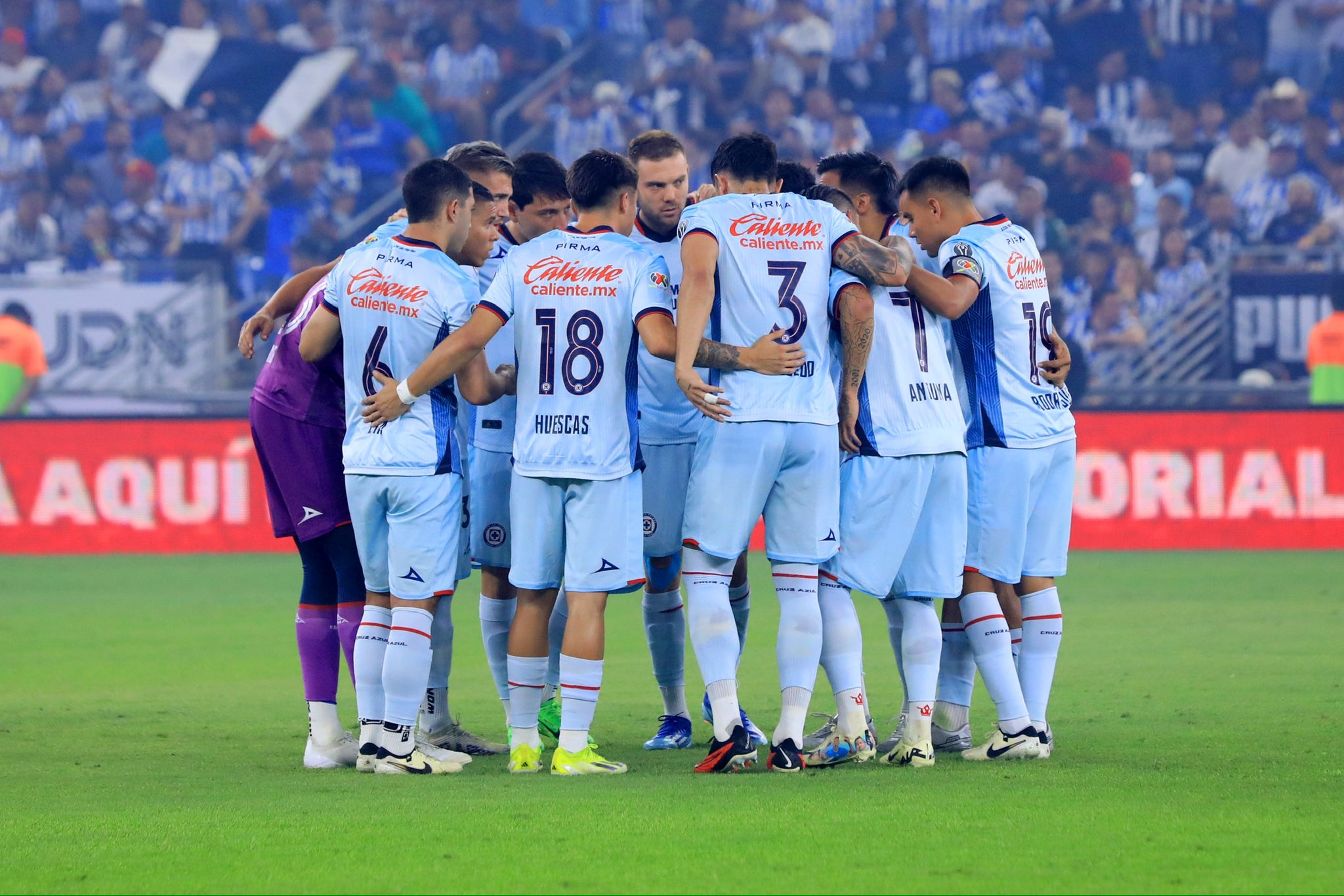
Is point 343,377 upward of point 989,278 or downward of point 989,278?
downward

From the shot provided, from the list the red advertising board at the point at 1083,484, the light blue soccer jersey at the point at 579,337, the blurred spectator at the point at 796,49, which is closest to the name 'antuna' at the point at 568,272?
the light blue soccer jersey at the point at 579,337

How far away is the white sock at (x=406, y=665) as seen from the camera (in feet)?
18.6

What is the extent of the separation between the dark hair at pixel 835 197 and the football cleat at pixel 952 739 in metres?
2.05

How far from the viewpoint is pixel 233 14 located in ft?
69.7

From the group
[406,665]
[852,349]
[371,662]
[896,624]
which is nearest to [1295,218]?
[896,624]

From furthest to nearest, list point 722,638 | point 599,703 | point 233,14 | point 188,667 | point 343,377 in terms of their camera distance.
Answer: point 233,14 → point 188,667 → point 599,703 → point 343,377 → point 722,638

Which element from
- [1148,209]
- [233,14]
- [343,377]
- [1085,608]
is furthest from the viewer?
[233,14]

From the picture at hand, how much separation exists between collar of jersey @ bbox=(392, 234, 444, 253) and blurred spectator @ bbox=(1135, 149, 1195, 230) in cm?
1425

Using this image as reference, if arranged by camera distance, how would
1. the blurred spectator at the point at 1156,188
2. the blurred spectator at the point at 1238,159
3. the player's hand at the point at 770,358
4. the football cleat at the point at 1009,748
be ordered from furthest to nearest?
the blurred spectator at the point at 1238,159 < the blurred spectator at the point at 1156,188 < the football cleat at the point at 1009,748 < the player's hand at the point at 770,358

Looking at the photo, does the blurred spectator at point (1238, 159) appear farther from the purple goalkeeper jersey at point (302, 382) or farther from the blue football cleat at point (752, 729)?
the purple goalkeeper jersey at point (302, 382)

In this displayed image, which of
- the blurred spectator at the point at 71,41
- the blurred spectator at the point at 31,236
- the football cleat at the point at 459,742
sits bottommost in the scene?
the football cleat at the point at 459,742

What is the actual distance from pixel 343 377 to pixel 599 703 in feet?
7.20

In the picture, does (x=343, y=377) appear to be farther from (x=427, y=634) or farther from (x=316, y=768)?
(x=316, y=768)

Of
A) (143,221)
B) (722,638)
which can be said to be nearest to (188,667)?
(722,638)
